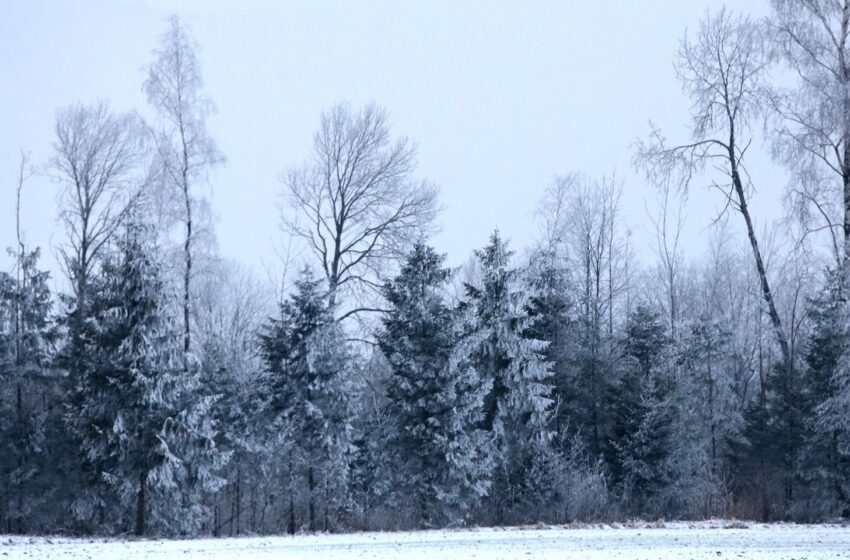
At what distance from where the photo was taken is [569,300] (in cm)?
3859

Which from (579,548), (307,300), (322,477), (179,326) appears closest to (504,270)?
(307,300)

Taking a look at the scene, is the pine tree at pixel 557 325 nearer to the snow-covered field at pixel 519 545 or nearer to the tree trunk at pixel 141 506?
the tree trunk at pixel 141 506

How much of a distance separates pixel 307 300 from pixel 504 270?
7631mm

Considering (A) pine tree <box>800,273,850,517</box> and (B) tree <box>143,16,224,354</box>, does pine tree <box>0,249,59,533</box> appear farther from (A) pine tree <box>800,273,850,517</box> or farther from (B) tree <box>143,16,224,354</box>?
(A) pine tree <box>800,273,850,517</box>

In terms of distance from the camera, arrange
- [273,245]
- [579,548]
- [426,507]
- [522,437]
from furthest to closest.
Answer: [273,245], [522,437], [426,507], [579,548]

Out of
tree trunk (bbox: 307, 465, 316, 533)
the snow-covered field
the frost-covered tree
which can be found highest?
the frost-covered tree

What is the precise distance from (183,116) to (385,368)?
13460 millimetres

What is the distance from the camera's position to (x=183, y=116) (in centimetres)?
3097

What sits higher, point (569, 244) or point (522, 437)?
point (569, 244)

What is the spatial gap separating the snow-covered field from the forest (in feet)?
22.7

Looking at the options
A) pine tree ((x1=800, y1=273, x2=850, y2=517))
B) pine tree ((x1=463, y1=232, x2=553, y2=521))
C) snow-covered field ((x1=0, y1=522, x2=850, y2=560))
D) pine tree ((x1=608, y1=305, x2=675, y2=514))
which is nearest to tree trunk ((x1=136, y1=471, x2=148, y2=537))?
snow-covered field ((x1=0, y1=522, x2=850, y2=560))

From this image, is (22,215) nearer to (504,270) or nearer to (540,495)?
(504,270)

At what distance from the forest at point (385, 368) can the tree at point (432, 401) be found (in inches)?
3.6

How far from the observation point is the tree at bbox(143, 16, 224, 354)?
3069cm
